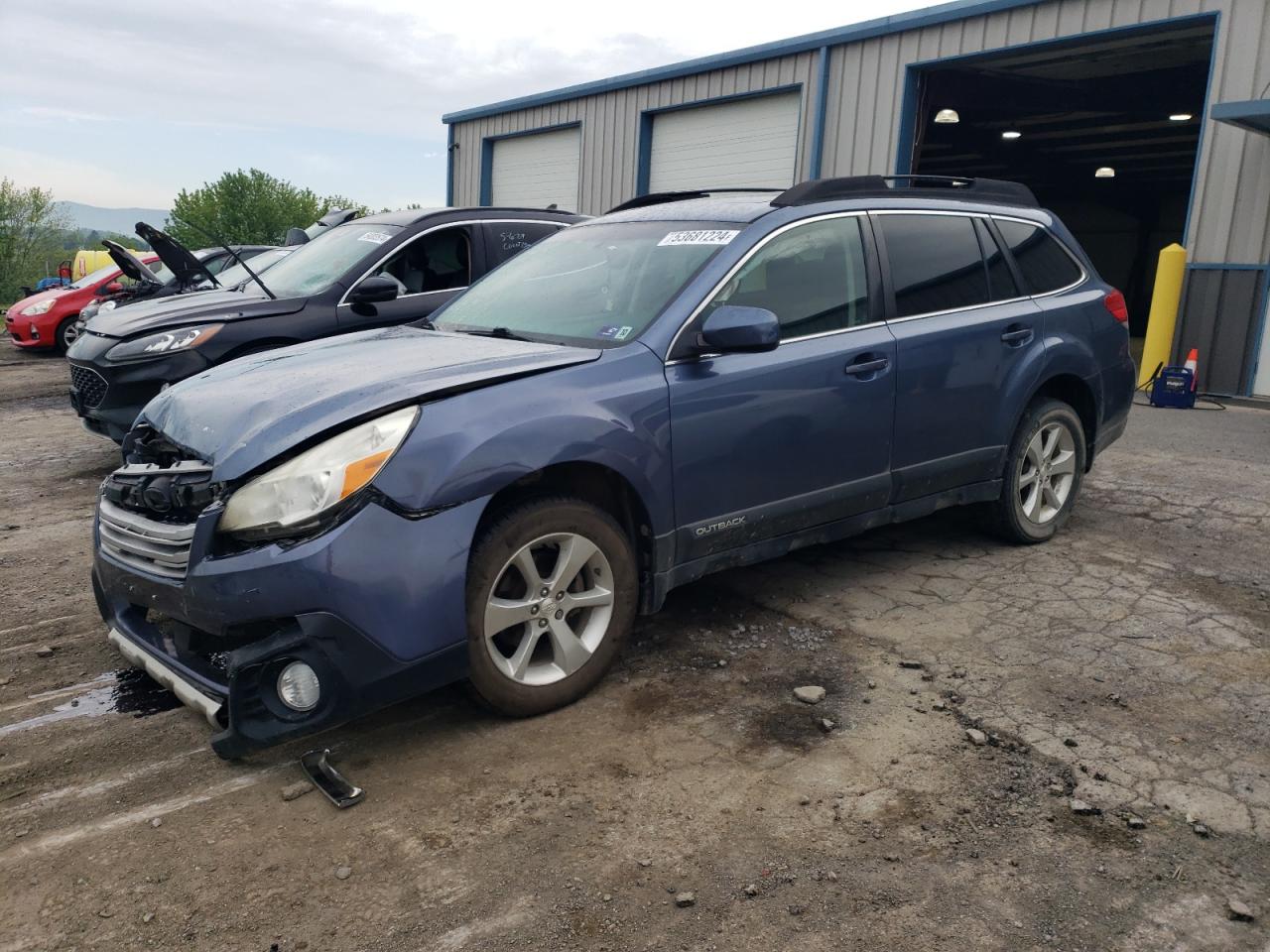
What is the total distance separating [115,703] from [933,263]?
12.2ft

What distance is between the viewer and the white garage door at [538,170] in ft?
63.1

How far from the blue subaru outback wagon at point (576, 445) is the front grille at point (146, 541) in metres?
0.01

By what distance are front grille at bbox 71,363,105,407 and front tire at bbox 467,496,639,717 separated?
4.24 m

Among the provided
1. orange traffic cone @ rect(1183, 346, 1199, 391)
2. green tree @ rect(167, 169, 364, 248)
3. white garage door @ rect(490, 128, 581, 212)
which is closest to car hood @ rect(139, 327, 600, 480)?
orange traffic cone @ rect(1183, 346, 1199, 391)

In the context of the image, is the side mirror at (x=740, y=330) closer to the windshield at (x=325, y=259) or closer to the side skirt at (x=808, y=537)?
the side skirt at (x=808, y=537)

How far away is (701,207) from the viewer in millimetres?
4262

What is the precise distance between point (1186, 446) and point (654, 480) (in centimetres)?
649

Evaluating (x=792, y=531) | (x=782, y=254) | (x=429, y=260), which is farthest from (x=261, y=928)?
(x=429, y=260)

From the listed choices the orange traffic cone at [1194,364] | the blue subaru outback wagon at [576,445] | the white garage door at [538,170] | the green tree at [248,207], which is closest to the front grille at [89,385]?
the blue subaru outback wagon at [576,445]

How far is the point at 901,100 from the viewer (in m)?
13.5

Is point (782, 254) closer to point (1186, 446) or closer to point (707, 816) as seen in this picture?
point (707, 816)

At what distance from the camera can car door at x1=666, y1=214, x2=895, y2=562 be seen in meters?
3.53

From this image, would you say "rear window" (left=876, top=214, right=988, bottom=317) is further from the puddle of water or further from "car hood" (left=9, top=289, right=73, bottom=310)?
"car hood" (left=9, top=289, right=73, bottom=310)

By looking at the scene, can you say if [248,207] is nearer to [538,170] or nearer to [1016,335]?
[538,170]
